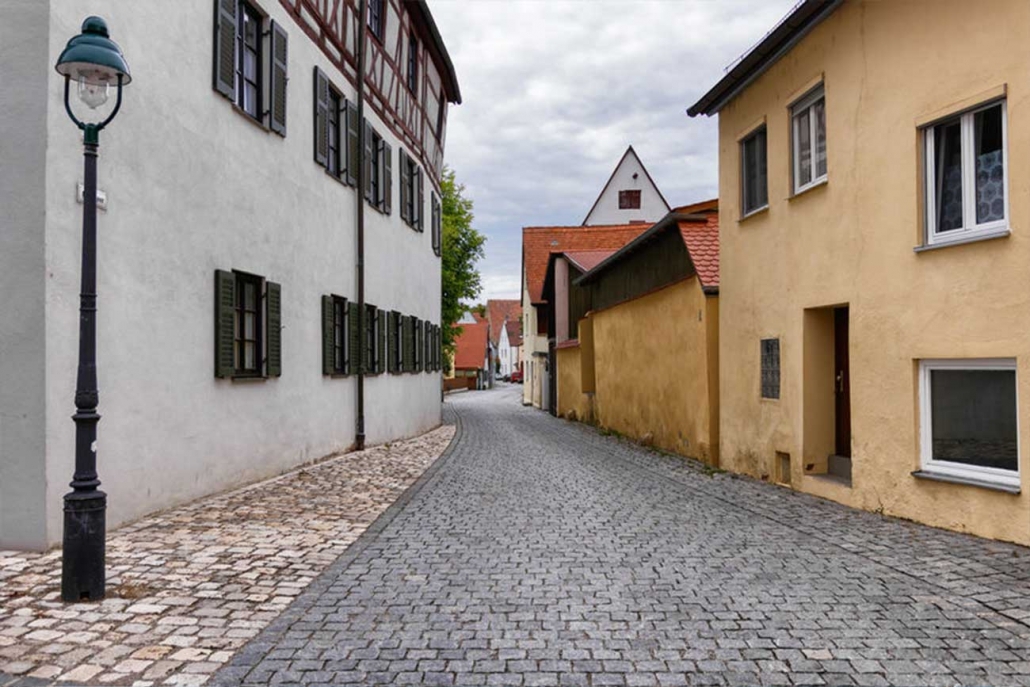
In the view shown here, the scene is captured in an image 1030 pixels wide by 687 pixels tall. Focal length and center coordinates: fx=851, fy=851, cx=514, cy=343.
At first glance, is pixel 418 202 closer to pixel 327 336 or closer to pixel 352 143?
pixel 352 143

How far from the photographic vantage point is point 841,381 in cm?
989

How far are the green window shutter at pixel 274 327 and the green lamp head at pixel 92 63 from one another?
549cm

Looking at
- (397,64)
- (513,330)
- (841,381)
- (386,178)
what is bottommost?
(841,381)

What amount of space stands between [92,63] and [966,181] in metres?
6.78

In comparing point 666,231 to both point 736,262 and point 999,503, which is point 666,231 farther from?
point 999,503

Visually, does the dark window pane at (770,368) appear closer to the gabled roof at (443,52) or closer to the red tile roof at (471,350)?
the gabled roof at (443,52)

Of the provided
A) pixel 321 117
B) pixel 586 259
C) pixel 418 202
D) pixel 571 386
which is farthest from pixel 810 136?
pixel 586 259

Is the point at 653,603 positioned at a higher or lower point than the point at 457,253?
lower

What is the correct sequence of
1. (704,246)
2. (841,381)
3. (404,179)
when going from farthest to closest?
(404,179) < (704,246) < (841,381)

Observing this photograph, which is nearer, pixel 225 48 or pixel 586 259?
pixel 225 48

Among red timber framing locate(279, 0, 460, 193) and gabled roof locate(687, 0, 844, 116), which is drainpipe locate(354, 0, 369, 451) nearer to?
red timber framing locate(279, 0, 460, 193)

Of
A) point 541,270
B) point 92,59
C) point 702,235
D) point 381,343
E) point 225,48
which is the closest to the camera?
point 92,59

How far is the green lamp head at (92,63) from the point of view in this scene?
495 cm

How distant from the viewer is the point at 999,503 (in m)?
6.80
